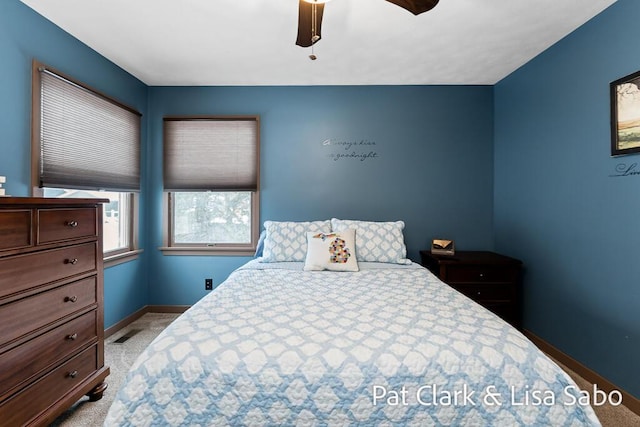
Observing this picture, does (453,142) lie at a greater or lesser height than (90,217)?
greater

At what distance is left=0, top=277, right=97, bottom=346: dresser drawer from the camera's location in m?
1.34

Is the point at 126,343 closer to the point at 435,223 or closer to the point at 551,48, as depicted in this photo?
the point at 435,223

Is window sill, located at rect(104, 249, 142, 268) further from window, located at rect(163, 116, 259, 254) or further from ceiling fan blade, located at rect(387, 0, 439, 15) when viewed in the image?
ceiling fan blade, located at rect(387, 0, 439, 15)

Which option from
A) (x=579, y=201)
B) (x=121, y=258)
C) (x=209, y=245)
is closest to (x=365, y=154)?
(x=579, y=201)

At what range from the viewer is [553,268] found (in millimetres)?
2504

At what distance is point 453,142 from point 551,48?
3.60 feet

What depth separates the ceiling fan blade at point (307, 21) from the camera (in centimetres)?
165

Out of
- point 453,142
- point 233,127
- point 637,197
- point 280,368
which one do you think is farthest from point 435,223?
point 280,368

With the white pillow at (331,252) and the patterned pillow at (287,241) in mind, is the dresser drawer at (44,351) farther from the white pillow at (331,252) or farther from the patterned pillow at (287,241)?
the white pillow at (331,252)

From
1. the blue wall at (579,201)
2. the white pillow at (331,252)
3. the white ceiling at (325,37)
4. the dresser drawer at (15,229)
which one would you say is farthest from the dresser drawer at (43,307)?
the blue wall at (579,201)

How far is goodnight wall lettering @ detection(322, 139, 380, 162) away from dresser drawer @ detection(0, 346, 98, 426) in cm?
259

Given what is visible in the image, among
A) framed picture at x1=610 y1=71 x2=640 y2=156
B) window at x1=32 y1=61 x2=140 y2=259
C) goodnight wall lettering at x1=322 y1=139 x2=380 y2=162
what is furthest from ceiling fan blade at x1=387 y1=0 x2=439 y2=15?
window at x1=32 y1=61 x2=140 y2=259

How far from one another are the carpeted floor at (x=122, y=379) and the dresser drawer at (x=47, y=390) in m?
0.20

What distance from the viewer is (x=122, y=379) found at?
2.13 m
